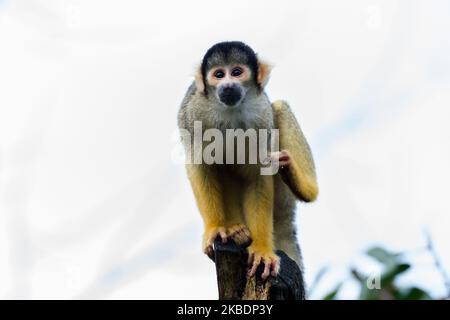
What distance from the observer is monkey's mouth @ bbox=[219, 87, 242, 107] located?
14.5ft

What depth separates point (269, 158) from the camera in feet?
14.4

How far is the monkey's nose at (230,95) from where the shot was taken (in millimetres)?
4430

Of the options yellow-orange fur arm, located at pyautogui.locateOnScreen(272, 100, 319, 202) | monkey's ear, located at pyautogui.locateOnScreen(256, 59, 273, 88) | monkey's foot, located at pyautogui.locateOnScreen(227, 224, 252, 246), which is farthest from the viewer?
monkey's ear, located at pyautogui.locateOnScreen(256, 59, 273, 88)

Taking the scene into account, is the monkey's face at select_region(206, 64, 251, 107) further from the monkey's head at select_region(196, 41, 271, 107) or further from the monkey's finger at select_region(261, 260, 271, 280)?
the monkey's finger at select_region(261, 260, 271, 280)

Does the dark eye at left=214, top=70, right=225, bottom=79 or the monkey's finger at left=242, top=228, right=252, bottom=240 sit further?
the dark eye at left=214, top=70, right=225, bottom=79

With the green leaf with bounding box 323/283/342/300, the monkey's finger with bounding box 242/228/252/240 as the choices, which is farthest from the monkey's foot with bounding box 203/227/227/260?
the green leaf with bounding box 323/283/342/300

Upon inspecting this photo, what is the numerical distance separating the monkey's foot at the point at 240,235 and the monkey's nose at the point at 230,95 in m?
0.87

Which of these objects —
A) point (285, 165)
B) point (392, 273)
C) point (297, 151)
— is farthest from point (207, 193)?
point (392, 273)

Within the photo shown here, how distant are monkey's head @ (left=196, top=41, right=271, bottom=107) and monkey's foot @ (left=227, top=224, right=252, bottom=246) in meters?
0.87

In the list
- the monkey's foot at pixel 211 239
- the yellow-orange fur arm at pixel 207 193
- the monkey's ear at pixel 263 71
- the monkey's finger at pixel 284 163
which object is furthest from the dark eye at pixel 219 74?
the monkey's foot at pixel 211 239
